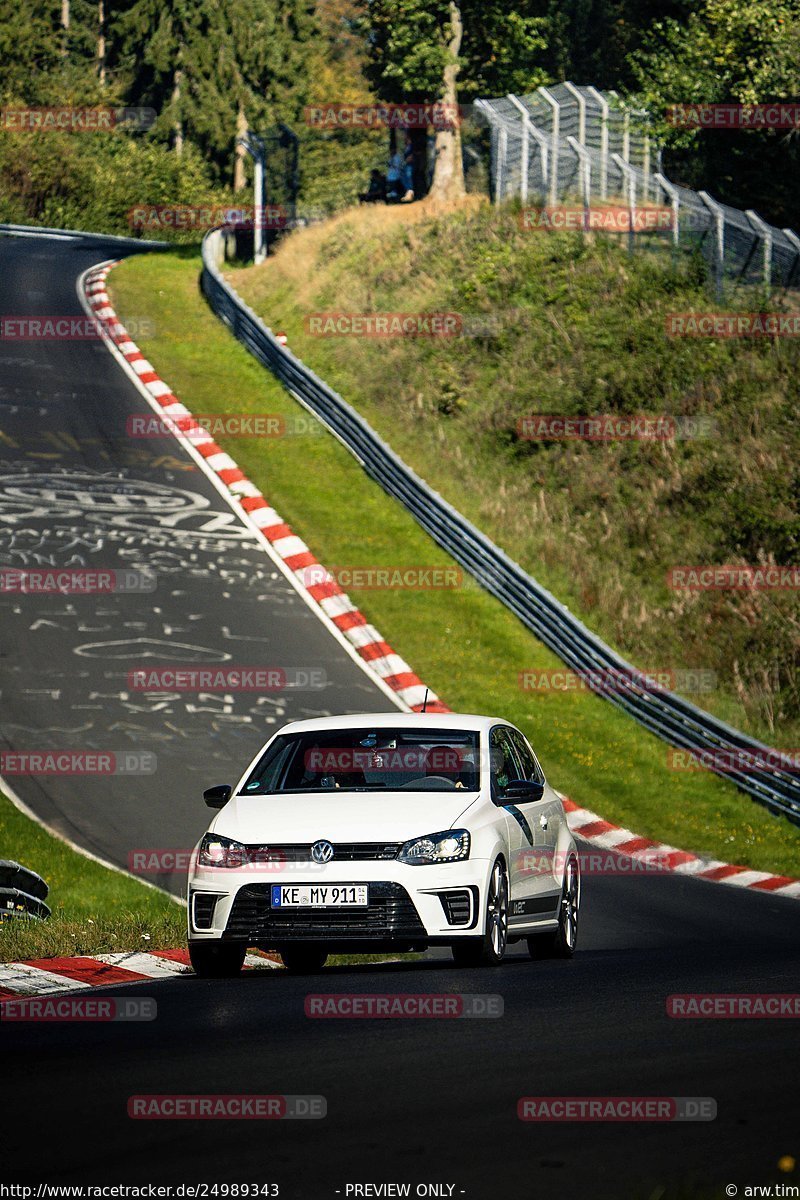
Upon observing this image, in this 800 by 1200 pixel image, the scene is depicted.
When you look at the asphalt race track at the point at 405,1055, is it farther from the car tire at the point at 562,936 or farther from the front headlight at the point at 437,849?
the front headlight at the point at 437,849

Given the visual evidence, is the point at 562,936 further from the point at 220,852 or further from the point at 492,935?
the point at 220,852

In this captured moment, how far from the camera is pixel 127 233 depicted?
69812 millimetres

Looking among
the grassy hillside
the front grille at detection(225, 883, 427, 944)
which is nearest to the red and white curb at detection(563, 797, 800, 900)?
the grassy hillside

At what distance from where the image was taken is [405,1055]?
280 inches

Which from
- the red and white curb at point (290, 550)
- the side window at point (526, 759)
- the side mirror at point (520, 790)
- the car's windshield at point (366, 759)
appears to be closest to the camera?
Result: the side mirror at point (520, 790)

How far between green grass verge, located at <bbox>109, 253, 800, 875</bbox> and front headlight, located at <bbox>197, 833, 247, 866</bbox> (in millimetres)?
8999

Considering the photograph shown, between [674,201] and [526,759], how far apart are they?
24.5 metres

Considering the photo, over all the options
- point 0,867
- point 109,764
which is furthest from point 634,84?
point 0,867

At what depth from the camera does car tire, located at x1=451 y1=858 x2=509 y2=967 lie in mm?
9742

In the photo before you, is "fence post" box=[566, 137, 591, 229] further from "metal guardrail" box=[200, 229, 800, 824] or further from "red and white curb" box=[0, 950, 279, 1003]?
"red and white curb" box=[0, 950, 279, 1003]

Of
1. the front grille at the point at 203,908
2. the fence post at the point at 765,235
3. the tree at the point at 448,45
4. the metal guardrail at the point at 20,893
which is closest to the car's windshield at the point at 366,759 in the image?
the front grille at the point at 203,908

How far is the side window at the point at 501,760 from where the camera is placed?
1066 centimetres

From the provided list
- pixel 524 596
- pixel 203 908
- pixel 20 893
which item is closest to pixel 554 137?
pixel 524 596

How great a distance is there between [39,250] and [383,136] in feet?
171
